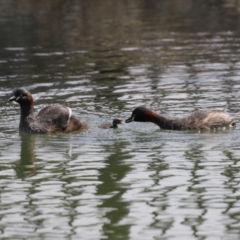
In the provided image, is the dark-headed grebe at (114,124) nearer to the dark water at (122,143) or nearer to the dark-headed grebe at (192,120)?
the dark water at (122,143)

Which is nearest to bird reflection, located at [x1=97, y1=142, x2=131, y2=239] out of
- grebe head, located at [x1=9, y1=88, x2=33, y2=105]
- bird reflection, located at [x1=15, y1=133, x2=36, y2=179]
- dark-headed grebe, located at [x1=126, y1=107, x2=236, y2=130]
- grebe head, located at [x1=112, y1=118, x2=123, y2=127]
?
grebe head, located at [x1=112, y1=118, x2=123, y2=127]

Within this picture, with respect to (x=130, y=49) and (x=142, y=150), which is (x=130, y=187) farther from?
(x=130, y=49)

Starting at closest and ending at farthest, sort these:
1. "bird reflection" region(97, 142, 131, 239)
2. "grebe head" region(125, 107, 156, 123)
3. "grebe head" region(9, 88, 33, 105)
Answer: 1. "bird reflection" region(97, 142, 131, 239)
2. "grebe head" region(125, 107, 156, 123)
3. "grebe head" region(9, 88, 33, 105)

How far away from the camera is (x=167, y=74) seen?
2208 cm

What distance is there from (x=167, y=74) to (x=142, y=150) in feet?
26.0

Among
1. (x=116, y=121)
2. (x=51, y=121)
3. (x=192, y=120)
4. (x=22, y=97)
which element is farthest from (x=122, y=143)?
(x=22, y=97)

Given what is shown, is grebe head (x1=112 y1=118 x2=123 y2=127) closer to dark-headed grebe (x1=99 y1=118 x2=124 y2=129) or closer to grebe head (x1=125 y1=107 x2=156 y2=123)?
dark-headed grebe (x1=99 y1=118 x2=124 y2=129)

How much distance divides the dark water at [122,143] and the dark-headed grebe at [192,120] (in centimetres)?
20

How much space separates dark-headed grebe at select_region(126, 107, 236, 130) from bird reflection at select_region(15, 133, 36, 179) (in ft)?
5.74

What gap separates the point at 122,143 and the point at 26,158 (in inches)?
67.0

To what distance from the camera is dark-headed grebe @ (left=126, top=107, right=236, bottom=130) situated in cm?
1584

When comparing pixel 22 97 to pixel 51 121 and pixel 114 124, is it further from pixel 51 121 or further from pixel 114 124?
pixel 114 124

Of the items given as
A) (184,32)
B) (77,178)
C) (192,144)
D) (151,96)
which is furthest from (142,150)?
(184,32)

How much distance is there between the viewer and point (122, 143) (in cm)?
1501
